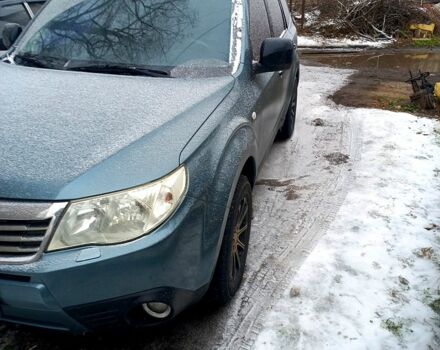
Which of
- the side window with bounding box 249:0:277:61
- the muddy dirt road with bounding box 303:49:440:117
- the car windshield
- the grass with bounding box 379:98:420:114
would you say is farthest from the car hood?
the muddy dirt road with bounding box 303:49:440:117

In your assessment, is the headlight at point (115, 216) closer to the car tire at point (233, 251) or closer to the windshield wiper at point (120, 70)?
the car tire at point (233, 251)

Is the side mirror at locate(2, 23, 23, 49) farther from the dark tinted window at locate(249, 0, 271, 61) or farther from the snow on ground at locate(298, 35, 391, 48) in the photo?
the snow on ground at locate(298, 35, 391, 48)

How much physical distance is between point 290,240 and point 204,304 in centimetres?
98

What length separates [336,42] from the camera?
1219 cm

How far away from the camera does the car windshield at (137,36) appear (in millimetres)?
2723

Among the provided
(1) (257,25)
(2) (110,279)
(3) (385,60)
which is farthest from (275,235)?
(3) (385,60)

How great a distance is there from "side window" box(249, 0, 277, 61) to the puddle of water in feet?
21.2

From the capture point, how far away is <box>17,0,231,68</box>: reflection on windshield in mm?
2732

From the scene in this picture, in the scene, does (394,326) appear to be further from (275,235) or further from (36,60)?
(36,60)

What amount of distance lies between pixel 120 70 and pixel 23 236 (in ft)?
4.13

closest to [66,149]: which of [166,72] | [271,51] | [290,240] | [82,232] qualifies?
[82,232]

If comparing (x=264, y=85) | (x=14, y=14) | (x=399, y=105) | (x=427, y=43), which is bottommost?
(x=399, y=105)

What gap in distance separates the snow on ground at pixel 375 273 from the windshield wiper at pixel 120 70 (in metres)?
1.50

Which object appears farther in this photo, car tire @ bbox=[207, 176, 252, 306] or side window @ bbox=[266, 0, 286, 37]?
side window @ bbox=[266, 0, 286, 37]
